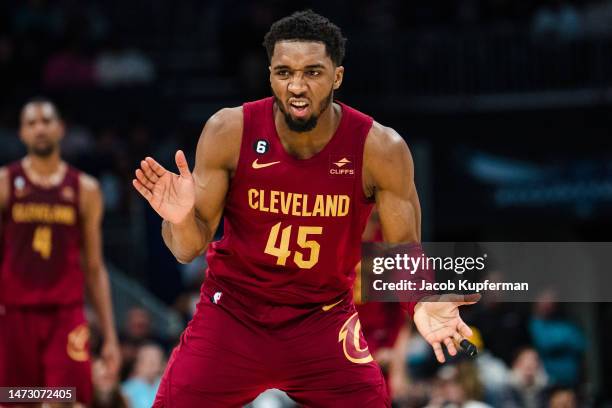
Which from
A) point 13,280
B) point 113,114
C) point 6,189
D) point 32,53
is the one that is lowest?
point 13,280

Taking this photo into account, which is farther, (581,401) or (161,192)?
(581,401)

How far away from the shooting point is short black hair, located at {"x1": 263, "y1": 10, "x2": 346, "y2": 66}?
202 inches

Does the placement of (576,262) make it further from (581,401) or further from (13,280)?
(13,280)

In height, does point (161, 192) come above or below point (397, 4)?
below

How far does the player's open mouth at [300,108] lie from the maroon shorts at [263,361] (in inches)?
33.5

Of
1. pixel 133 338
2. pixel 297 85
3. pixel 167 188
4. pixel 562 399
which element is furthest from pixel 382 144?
pixel 133 338

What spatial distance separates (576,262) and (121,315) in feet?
16.7

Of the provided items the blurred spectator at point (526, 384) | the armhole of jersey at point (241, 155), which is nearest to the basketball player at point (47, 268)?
the armhole of jersey at point (241, 155)

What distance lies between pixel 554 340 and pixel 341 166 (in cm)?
736

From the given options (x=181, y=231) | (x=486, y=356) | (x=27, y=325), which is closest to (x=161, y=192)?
(x=181, y=231)

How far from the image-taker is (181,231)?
16.5ft

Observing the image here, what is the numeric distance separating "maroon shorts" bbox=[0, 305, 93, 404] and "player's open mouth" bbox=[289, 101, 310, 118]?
3.43 metres

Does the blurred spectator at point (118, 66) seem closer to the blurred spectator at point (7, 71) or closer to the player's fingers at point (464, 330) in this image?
the blurred spectator at point (7, 71)

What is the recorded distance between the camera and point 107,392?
8.36 meters
